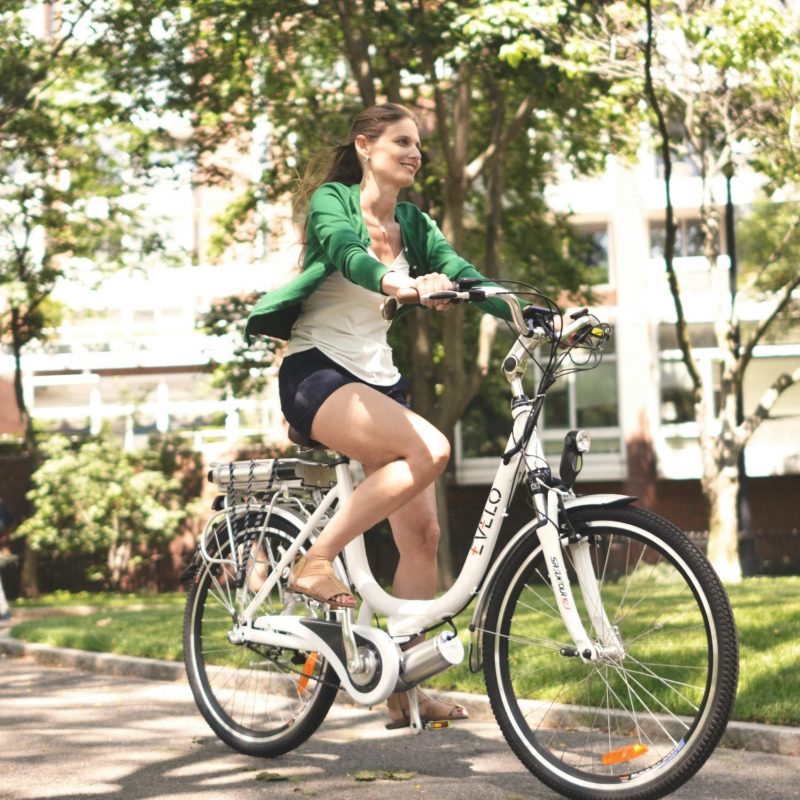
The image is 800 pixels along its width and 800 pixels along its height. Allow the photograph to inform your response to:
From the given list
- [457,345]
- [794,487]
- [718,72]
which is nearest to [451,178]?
[457,345]

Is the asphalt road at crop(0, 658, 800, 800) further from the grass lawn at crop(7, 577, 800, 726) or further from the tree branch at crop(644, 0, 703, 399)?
the tree branch at crop(644, 0, 703, 399)

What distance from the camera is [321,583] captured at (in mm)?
→ 4348

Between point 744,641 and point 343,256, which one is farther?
point 744,641

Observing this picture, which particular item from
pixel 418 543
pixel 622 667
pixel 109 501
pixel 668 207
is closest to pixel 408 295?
pixel 418 543

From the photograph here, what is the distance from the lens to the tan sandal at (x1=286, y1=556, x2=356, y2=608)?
433 cm

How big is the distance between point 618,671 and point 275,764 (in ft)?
4.89

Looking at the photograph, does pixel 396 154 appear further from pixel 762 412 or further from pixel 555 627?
pixel 762 412

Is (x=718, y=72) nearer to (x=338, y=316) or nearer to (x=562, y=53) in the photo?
(x=562, y=53)

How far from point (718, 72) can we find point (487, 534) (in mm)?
14926

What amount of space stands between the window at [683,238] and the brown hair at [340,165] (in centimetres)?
2883

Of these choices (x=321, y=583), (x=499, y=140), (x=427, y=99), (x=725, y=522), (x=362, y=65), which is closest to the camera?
(x=321, y=583)

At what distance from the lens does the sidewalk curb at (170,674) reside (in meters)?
4.82

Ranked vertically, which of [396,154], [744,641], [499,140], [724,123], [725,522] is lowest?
[725,522]

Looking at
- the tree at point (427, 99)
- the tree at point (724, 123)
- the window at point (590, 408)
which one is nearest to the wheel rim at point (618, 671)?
the tree at point (427, 99)
